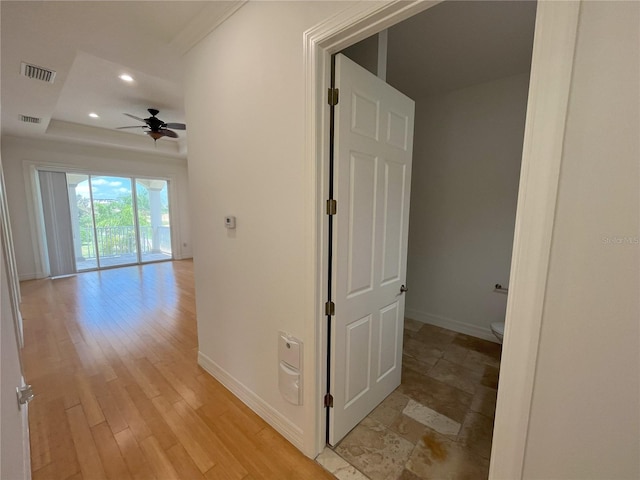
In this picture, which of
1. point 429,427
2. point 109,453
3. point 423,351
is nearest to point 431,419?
point 429,427

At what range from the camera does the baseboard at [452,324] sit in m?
2.98

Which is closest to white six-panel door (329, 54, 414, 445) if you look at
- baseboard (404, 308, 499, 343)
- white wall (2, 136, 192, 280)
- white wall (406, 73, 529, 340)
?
white wall (406, 73, 529, 340)

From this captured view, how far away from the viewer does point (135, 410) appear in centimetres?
193

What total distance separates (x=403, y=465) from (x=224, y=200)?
6.83ft

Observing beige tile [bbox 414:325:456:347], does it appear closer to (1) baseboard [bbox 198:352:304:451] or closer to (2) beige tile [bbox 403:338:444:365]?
(2) beige tile [bbox 403:338:444:365]

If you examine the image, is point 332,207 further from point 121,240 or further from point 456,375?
point 121,240

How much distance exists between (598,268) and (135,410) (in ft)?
8.94

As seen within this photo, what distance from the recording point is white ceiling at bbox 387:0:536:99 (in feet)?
5.76

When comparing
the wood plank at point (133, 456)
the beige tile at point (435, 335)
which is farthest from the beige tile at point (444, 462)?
the wood plank at point (133, 456)

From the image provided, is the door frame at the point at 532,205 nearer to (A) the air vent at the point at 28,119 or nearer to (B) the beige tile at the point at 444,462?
(B) the beige tile at the point at 444,462

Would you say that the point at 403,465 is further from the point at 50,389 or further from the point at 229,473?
the point at 50,389

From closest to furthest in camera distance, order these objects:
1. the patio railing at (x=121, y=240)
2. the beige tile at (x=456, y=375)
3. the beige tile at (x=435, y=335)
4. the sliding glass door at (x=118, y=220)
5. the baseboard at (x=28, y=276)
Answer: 1. the beige tile at (x=456, y=375)
2. the beige tile at (x=435, y=335)
3. the baseboard at (x=28, y=276)
4. the sliding glass door at (x=118, y=220)
5. the patio railing at (x=121, y=240)

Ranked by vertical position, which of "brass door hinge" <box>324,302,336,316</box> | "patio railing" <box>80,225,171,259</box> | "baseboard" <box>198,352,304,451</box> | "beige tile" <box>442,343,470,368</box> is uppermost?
"brass door hinge" <box>324,302,336,316</box>

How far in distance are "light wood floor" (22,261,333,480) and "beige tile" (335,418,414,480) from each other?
0.23 meters
